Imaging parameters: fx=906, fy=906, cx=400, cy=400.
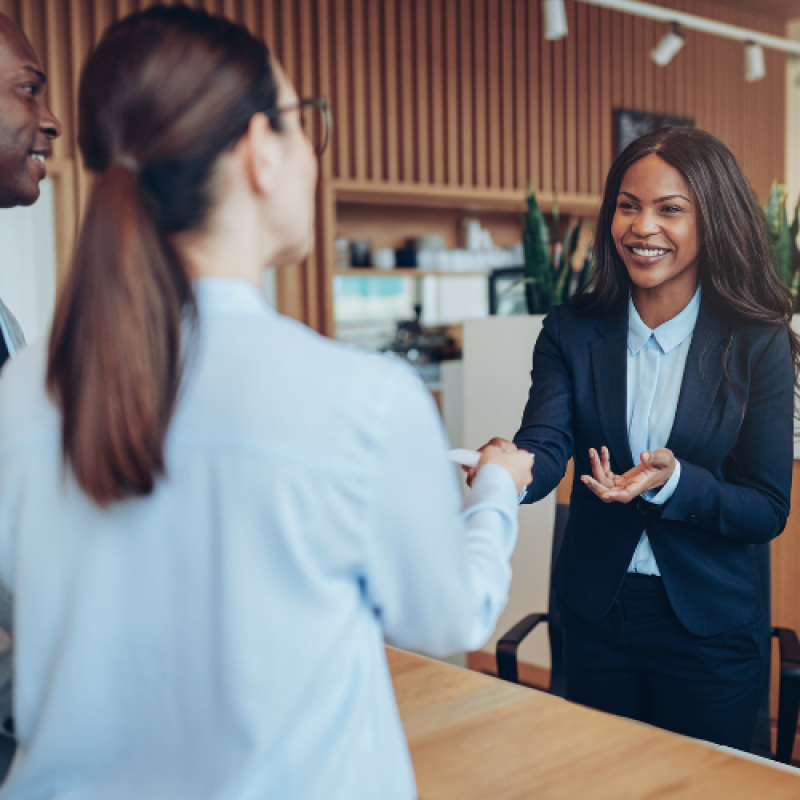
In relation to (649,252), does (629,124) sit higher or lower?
higher

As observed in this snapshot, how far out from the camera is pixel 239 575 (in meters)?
0.66

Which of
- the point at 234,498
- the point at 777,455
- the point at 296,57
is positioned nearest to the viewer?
the point at 234,498

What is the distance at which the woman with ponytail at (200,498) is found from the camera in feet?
2.18

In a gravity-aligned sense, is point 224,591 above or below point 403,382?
below

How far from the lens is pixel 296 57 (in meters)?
5.55

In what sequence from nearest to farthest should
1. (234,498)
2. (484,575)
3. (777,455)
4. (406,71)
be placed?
(234,498) → (484,575) → (777,455) → (406,71)

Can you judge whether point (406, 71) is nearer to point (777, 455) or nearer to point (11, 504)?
point (777, 455)

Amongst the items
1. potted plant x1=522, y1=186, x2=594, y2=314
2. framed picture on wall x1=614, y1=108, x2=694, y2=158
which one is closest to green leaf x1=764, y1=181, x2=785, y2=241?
potted plant x1=522, y1=186, x2=594, y2=314

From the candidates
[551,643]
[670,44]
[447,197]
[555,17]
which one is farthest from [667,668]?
[670,44]

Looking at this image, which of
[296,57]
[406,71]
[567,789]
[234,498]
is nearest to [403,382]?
[234,498]

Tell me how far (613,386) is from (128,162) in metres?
1.15

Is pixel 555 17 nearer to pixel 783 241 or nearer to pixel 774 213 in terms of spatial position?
pixel 774 213

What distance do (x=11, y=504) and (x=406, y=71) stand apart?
226 inches

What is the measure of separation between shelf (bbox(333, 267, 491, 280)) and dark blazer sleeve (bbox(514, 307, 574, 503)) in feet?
13.1
